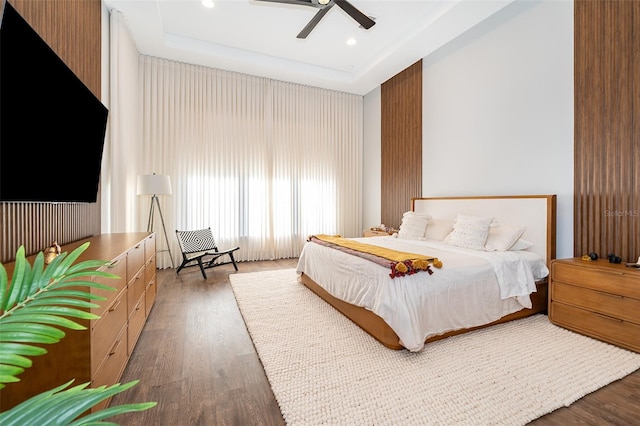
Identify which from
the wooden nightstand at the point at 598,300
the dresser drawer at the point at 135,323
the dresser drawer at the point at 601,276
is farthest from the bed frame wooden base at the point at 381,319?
the dresser drawer at the point at 135,323

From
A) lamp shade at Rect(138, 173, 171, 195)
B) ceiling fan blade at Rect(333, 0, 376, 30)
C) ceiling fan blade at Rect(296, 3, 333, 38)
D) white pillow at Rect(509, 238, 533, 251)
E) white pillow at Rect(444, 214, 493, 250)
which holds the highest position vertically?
ceiling fan blade at Rect(296, 3, 333, 38)

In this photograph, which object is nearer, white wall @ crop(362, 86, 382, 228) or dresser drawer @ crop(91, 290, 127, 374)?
dresser drawer @ crop(91, 290, 127, 374)

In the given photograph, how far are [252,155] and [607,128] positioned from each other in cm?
457

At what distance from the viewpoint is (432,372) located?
1854 mm

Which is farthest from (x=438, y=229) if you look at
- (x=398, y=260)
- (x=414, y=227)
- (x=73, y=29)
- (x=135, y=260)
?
(x=73, y=29)

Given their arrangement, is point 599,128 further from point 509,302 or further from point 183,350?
point 183,350

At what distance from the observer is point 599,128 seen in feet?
8.62

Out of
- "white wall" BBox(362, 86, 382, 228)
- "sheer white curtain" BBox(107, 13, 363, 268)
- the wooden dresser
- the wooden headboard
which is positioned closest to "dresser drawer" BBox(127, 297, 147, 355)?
the wooden dresser

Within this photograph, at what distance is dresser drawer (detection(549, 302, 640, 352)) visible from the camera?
2104 mm

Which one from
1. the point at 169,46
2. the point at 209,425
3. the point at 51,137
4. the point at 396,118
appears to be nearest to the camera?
the point at 209,425

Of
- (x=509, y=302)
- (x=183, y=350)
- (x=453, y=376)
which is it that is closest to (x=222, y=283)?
(x=183, y=350)

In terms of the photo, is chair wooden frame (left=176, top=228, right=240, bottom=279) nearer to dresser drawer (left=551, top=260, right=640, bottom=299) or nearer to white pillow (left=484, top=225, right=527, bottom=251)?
white pillow (left=484, top=225, right=527, bottom=251)

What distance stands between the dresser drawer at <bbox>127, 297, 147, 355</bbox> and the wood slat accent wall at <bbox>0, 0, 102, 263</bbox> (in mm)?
735

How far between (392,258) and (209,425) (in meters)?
1.57
